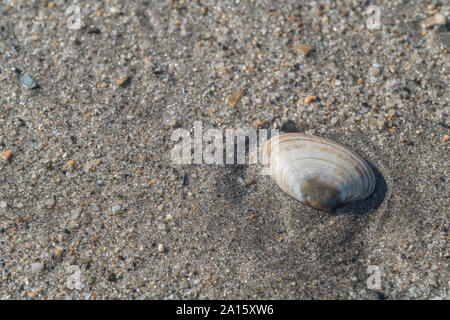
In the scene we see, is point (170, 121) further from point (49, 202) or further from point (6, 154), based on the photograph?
point (6, 154)

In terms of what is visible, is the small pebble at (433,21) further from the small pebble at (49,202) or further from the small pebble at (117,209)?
the small pebble at (49,202)

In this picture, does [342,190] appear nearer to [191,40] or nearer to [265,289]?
[265,289]

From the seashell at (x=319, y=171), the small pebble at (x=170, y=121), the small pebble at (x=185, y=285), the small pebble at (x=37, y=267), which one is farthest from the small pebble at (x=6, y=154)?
the seashell at (x=319, y=171)

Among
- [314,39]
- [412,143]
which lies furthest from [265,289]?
[314,39]

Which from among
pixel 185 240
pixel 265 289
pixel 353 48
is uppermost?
pixel 353 48

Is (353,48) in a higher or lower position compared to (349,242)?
higher

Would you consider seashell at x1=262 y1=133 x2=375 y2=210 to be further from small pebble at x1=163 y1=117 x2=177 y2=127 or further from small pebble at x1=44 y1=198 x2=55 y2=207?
small pebble at x1=44 y1=198 x2=55 y2=207
